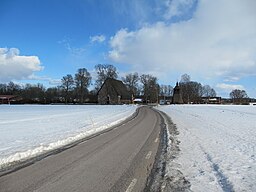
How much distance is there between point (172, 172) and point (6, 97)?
438 feet

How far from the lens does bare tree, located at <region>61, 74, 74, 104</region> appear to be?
122 meters

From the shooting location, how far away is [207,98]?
6068 inches

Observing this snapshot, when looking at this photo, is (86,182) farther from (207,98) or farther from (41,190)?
(207,98)

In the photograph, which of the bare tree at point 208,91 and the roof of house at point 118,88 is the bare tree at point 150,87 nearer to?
the roof of house at point 118,88

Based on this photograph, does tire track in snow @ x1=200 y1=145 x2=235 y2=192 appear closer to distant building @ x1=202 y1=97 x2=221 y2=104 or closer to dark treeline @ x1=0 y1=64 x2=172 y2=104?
dark treeline @ x1=0 y1=64 x2=172 y2=104

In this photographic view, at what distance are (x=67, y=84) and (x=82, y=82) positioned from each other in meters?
8.33

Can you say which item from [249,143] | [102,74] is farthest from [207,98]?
[249,143]

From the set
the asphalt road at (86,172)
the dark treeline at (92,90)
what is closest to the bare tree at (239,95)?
the dark treeline at (92,90)

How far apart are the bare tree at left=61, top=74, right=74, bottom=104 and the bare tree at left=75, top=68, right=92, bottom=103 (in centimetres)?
391

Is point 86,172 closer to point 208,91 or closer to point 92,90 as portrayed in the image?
point 92,90

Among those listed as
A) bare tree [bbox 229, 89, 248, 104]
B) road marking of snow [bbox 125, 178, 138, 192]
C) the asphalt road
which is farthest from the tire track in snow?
bare tree [bbox 229, 89, 248, 104]

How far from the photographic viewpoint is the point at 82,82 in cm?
11919

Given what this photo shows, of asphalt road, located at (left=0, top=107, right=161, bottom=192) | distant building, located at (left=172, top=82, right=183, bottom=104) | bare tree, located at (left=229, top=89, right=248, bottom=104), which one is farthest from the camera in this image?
bare tree, located at (left=229, top=89, right=248, bottom=104)

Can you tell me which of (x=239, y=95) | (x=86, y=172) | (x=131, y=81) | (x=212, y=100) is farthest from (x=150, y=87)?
(x=86, y=172)
